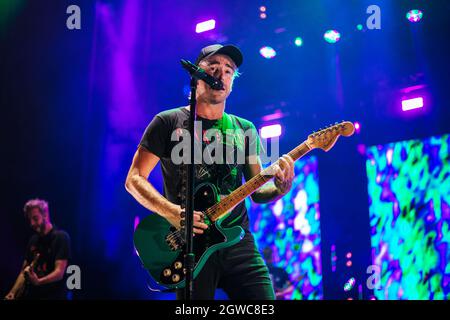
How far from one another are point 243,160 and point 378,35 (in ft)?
12.8

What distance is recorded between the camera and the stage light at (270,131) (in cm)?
731

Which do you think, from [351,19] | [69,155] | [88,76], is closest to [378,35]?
[351,19]

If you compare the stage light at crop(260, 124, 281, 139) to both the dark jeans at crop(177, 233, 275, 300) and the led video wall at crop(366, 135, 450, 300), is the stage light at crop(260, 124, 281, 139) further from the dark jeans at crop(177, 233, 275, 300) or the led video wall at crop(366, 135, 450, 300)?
the dark jeans at crop(177, 233, 275, 300)

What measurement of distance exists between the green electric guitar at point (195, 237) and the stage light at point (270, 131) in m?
4.39

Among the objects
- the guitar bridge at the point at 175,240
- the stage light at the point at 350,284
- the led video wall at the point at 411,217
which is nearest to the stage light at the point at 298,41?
the led video wall at the point at 411,217

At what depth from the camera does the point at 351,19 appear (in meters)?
6.21

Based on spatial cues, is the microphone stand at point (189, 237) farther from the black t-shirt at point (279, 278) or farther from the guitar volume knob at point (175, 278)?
the black t-shirt at point (279, 278)

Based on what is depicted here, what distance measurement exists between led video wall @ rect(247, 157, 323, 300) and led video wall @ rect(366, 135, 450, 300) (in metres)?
0.80

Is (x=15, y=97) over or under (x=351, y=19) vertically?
under

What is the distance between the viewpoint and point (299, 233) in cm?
690

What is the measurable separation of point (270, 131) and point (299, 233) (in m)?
1.58

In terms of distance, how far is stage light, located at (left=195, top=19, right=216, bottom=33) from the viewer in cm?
674
